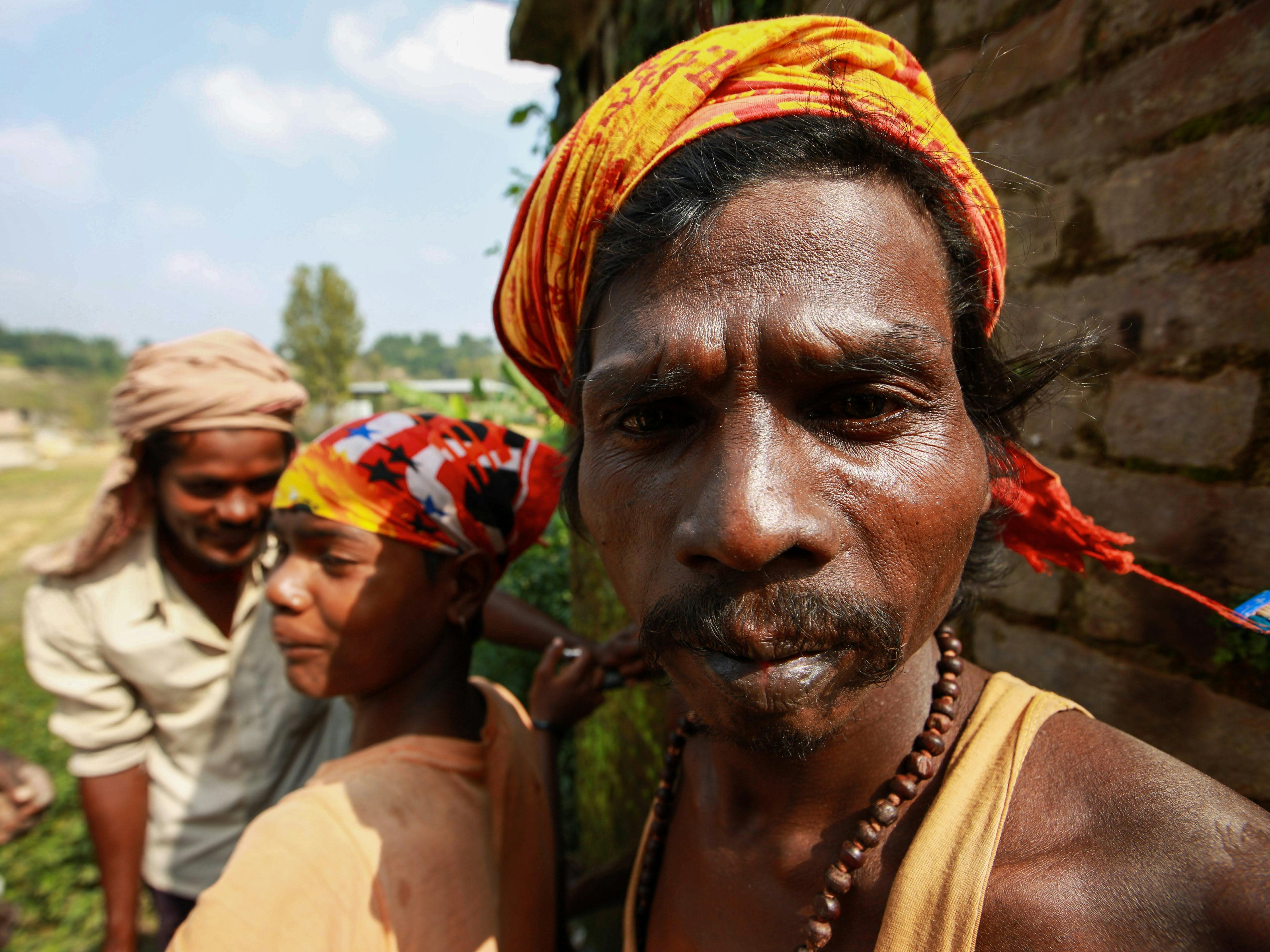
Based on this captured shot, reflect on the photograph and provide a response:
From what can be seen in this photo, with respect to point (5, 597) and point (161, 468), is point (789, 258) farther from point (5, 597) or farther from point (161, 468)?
point (5, 597)

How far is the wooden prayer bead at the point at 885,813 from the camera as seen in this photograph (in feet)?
3.66

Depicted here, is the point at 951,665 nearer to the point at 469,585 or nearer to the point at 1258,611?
the point at 1258,611

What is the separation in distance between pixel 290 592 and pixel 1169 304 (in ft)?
7.15

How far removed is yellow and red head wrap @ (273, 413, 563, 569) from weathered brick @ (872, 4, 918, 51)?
64.8 inches

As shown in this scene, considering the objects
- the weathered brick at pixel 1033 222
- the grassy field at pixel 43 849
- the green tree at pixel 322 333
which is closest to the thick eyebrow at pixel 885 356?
the weathered brick at pixel 1033 222

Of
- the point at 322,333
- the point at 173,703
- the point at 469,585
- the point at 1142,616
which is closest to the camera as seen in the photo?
the point at 1142,616

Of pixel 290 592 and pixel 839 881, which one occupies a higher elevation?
pixel 290 592

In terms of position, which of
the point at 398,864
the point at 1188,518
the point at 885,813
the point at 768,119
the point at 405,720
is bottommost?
the point at 398,864

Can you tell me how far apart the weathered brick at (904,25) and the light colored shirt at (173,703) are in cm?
295

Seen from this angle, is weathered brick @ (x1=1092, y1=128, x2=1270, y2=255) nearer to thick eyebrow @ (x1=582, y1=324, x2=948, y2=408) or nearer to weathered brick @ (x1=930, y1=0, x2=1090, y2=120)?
weathered brick @ (x1=930, y1=0, x2=1090, y2=120)

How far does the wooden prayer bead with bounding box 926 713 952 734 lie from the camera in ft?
3.89

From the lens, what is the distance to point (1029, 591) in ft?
5.92

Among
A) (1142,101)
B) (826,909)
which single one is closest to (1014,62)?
(1142,101)

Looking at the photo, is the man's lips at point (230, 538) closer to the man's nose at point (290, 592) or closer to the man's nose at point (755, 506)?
the man's nose at point (290, 592)
